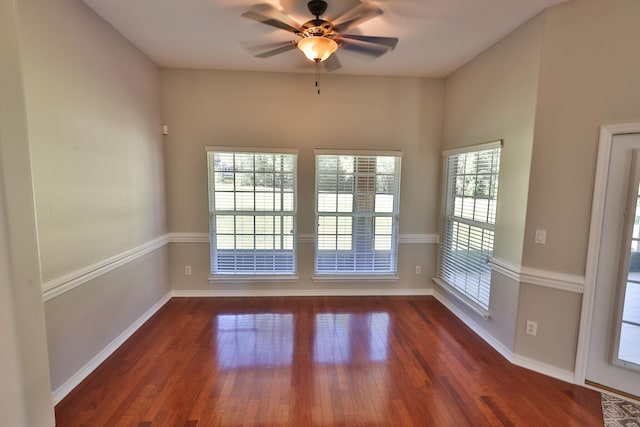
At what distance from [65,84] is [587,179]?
12.6ft

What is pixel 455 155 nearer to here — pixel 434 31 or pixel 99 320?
pixel 434 31

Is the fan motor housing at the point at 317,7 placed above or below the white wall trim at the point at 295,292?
above

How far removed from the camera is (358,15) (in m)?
2.18

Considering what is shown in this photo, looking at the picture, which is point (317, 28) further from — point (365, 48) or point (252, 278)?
point (252, 278)

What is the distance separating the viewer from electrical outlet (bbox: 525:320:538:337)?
242 centimetres

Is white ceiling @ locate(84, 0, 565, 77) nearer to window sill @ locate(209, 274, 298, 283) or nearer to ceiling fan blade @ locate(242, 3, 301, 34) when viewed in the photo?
ceiling fan blade @ locate(242, 3, 301, 34)

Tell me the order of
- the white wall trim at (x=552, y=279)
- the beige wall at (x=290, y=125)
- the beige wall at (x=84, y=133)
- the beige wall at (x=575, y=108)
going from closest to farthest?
the beige wall at (x=84, y=133), the beige wall at (x=575, y=108), the white wall trim at (x=552, y=279), the beige wall at (x=290, y=125)

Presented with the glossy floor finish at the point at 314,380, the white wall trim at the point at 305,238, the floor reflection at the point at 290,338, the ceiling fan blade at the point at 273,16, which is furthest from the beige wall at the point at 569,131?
the white wall trim at the point at 305,238

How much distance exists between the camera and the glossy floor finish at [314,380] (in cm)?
192

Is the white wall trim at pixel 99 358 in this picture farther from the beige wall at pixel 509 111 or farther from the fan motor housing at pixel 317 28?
the beige wall at pixel 509 111

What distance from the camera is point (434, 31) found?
8.40 ft

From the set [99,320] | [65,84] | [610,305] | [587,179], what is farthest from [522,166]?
[99,320]

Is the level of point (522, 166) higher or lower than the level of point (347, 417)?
higher

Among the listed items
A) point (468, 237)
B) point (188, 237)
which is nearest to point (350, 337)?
point (468, 237)
